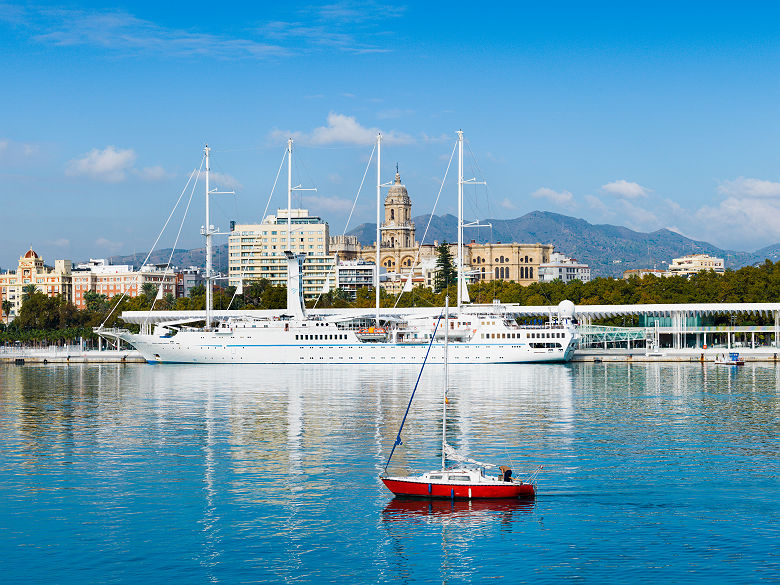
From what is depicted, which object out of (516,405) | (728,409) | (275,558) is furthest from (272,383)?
(275,558)

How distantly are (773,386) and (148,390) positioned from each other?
38.8 meters

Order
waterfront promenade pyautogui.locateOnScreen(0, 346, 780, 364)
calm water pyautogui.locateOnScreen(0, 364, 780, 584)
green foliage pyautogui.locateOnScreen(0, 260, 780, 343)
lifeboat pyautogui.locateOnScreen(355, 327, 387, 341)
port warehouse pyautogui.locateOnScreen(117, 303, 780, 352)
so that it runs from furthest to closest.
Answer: green foliage pyautogui.locateOnScreen(0, 260, 780, 343), port warehouse pyautogui.locateOnScreen(117, 303, 780, 352), waterfront promenade pyautogui.locateOnScreen(0, 346, 780, 364), lifeboat pyautogui.locateOnScreen(355, 327, 387, 341), calm water pyautogui.locateOnScreen(0, 364, 780, 584)

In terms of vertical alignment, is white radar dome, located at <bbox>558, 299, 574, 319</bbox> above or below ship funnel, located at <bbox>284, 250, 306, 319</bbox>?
below

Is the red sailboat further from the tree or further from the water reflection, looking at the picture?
the tree

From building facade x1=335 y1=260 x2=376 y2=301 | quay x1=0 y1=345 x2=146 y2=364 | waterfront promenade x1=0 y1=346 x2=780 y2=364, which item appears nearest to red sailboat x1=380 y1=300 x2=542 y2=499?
waterfront promenade x1=0 y1=346 x2=780 y2=364

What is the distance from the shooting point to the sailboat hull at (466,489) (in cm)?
2764

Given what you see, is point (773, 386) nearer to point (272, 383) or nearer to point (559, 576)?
point (272, 383)

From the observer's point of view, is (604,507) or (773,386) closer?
(604,507)

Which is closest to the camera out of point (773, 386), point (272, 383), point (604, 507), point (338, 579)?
point (338, 579)

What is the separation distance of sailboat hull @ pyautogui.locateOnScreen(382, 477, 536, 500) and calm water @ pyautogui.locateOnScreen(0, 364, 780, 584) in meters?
0.44

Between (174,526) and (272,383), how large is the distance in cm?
4212

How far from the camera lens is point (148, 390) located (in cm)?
6316

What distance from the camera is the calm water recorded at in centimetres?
2266

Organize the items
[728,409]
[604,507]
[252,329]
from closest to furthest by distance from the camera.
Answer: [604,507] < [728,409] < [252,329]
